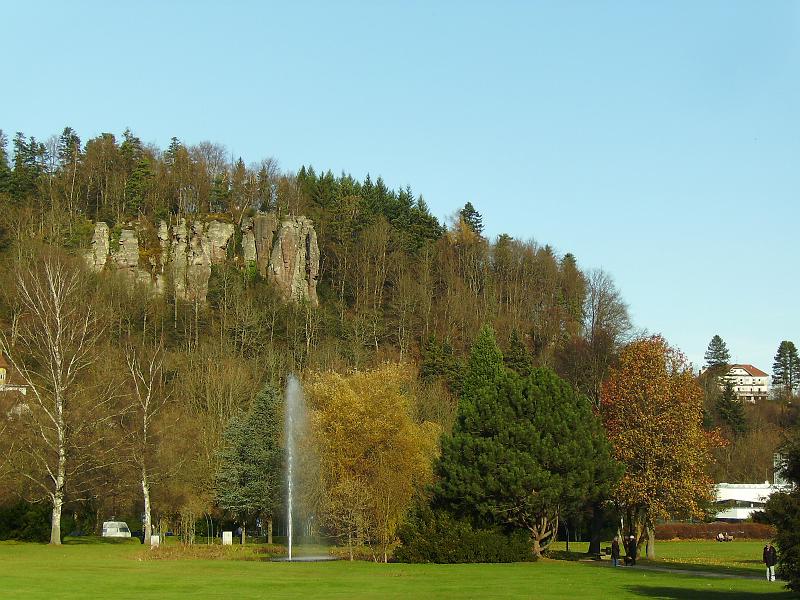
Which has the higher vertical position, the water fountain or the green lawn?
the water fountain

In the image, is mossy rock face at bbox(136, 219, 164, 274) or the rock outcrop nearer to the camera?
mossy rock face at bbox(136, 219, 164, 274)

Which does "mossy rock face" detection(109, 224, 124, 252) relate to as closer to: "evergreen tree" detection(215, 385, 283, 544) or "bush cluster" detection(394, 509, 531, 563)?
"evergreen tree" detection(215, 385, 283, 544)

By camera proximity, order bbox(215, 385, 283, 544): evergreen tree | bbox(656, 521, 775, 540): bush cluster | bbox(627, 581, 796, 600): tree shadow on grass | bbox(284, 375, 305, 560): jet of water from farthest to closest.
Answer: bbox(656, 521, 775, 540): bush cluster < bbox(215, 385, 283, 544): evergreen tree < bbox(284, 375, 305, 560): jet of water < bbox(627, 581, 796, 600): tree shadow on grass

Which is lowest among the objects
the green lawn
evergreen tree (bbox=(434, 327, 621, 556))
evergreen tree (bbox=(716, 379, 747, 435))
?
the green lawn

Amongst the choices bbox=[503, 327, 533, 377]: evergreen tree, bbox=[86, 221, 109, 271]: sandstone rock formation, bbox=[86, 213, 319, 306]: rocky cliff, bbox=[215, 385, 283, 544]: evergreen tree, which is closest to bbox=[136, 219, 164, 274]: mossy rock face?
bbox=[86, 213, 319, 306]: rocky cliff

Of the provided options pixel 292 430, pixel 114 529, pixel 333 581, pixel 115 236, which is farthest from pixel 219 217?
pixel 333 581

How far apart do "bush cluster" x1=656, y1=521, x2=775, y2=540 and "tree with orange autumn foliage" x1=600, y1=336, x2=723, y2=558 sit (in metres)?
27.2

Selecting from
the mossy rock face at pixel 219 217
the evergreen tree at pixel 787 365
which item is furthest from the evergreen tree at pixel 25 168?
the evergreen tree at pixel 787 365

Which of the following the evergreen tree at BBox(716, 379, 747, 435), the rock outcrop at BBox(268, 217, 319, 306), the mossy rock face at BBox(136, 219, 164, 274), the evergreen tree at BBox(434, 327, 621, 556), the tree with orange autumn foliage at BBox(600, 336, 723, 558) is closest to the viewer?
the evergreen tree at BBox(434, 327, 621, 556)

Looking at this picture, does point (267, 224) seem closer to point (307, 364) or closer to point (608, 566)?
point (307, 364)

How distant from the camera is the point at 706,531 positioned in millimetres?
83688

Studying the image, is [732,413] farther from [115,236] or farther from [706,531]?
[115,236]

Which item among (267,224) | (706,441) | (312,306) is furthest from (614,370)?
(267,224)

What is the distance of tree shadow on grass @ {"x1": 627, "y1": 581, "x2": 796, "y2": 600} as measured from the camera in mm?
28688
